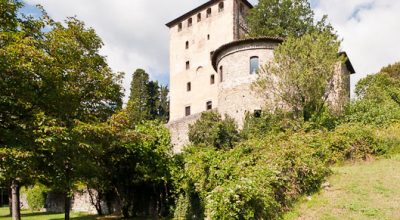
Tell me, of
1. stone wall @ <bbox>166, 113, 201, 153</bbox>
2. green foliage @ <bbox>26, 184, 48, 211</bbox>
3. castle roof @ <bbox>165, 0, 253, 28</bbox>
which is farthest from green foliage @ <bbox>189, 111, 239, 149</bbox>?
castle roof @ <bbox>165, 0, 253, 28</bbox>

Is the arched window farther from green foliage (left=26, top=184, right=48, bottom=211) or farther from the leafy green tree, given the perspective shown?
green foliage (left=26, top=184, right=48, bottom=211)

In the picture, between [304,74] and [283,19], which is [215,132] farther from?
[283,19]

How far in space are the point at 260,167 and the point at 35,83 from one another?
717 cm

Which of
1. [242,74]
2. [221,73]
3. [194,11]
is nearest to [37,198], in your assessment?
[221,73]

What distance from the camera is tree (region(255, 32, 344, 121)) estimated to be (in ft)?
63.3

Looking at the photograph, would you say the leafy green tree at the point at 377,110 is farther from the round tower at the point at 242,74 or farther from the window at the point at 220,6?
the window at the point at 220,6

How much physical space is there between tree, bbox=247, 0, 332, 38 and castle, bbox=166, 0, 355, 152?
303 centimetres

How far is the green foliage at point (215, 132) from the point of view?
2133 centimetres

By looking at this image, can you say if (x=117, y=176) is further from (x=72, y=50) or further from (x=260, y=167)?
(x=260, y=167)

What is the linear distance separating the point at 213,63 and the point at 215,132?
8.26 m

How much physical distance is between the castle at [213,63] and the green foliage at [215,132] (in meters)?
1.61

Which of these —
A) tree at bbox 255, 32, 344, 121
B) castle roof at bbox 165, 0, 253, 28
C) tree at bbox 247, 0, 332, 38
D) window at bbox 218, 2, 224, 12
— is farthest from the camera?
castle roof at bbox 165, 0, 253, 28

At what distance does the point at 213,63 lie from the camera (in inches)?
1105

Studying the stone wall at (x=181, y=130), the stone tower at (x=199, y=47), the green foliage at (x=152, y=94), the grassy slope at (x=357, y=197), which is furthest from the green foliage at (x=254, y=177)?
the green foliage at (x=152, y=94)
